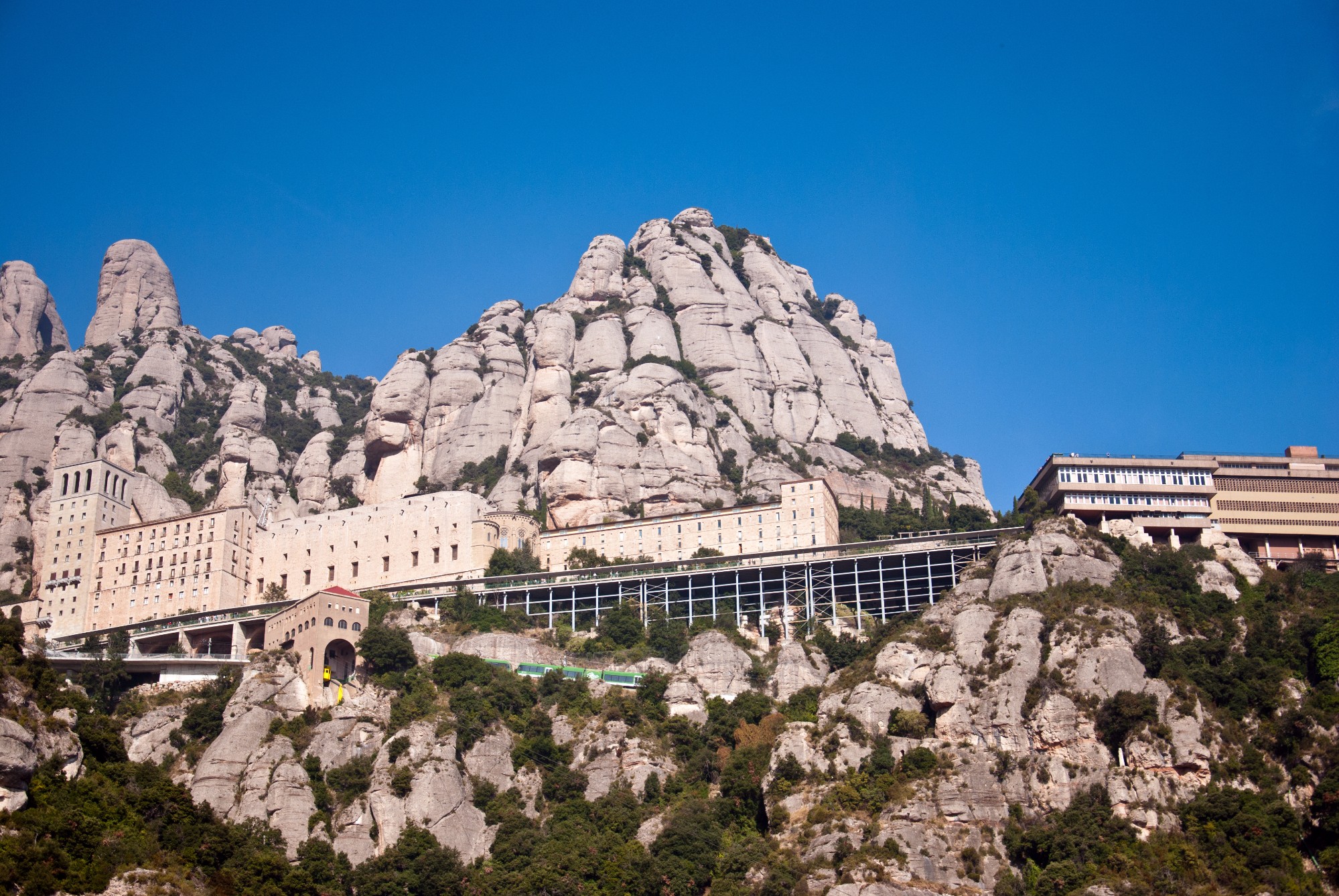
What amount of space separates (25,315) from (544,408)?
3030 inches

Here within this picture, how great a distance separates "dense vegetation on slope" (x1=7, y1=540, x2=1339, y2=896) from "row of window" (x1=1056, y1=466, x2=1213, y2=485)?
34.8ft

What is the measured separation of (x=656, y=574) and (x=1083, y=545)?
105ft

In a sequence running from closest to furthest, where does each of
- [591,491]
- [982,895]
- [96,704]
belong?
[982,895] → [96,704] → [591,491]

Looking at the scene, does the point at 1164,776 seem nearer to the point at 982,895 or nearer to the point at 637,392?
the point at 982,895

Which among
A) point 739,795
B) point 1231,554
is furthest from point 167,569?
point 1231,554

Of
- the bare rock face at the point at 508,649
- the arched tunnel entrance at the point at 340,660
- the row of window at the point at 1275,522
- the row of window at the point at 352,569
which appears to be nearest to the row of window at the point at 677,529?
the row of window at the point at 352,569

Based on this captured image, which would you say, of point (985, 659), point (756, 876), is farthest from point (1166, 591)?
point (756, 876)

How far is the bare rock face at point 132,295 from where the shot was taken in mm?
181375

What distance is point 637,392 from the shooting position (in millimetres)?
139625

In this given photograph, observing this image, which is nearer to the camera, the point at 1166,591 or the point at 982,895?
the point at 982,895

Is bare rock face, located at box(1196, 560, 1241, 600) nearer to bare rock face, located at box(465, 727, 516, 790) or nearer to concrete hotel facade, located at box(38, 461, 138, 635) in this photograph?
bare rock face, located at box(465, 727, 516, 790)

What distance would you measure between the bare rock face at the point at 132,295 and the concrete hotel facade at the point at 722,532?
87.5 meters

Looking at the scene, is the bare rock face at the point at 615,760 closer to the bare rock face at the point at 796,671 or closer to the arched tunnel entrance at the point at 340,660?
the bare rock face at the point at 796,671

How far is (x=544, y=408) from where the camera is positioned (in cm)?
14350
